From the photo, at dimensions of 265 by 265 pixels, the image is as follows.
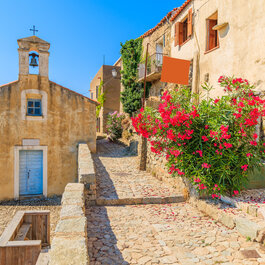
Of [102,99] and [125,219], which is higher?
[102,99]

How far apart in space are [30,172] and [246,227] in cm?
1008

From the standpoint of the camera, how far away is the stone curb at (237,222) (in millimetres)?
3400

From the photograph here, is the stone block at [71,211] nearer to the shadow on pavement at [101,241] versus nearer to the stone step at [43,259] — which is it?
the shadow on pavement at [101,241]

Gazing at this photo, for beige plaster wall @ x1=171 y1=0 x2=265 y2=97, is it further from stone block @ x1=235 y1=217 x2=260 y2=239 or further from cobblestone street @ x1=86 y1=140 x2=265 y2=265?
cobblestone street @ x1=86 y1=140 x2=265 y2=265

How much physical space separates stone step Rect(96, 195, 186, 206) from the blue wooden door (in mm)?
7126

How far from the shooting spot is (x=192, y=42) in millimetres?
11367

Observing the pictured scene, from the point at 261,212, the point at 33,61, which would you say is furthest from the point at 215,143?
the point at 33,61

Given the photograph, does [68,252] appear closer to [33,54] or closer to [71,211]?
[71,211]

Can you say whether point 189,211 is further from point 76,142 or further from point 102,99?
point 102,99

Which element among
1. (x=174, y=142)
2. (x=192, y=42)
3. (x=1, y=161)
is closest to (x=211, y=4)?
(x=192, y=42)

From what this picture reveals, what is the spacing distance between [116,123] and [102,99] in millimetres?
6595

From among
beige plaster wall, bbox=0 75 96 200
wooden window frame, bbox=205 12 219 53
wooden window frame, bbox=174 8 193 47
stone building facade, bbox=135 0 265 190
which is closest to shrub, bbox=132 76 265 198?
stone building facade, bbox=135 0 265 190

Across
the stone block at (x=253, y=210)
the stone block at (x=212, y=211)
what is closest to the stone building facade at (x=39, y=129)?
the stone block at (x=212, y=211)

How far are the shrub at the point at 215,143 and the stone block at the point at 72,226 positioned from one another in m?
2.60
